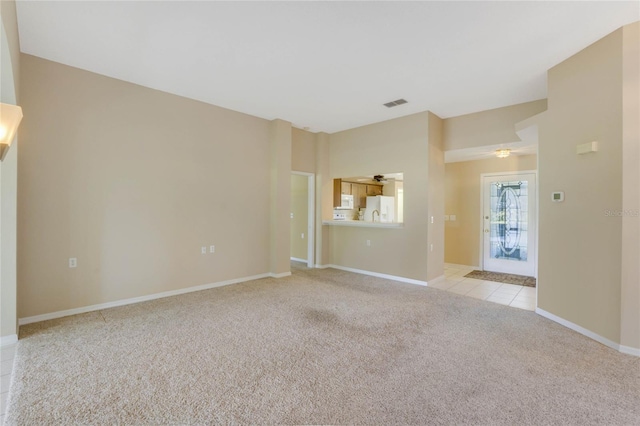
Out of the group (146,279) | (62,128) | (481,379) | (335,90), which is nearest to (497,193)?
(335,90)

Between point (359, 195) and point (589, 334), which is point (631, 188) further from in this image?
point (359, 195)

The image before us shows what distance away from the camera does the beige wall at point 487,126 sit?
452cm

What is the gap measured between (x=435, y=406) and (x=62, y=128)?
15.3 feet

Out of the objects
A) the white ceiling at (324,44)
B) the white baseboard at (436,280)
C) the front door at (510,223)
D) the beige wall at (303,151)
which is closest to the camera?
the white ceiling at (324,44)

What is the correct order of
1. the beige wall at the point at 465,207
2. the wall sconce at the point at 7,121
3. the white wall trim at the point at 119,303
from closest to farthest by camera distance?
1. the wall sconce at the point at 7,121
2. the white wall trim at the point at 119,303
3. the beige wall at the point at 465,207

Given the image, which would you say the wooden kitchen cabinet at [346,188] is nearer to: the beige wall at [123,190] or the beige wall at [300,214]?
the beige wall at [300,214]

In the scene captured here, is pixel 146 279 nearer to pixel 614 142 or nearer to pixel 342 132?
pixel 342 132

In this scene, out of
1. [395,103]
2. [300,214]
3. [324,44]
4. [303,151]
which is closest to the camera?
[324,44]

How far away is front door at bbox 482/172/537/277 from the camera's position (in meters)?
5.89

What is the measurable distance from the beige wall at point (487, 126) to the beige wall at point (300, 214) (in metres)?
3.26

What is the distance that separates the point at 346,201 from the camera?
755 centimetres

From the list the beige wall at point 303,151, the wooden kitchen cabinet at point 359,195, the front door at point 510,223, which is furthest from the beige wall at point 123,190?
the front door at point 510,223

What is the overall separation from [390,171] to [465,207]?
7.83 feet

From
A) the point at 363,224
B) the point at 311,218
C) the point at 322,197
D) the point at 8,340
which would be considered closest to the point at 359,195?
the point at 322,197
